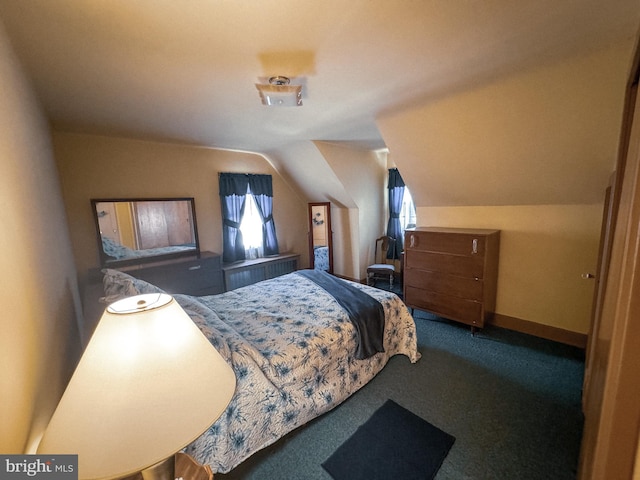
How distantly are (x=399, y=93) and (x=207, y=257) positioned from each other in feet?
10.0

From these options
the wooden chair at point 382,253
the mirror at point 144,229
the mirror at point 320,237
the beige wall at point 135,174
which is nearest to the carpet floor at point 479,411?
the wooden chair at point 382,253

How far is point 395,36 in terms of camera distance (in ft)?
4.32

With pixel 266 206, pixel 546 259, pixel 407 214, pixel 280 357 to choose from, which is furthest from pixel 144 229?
pixel 546 259

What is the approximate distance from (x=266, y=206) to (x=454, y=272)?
3110mm

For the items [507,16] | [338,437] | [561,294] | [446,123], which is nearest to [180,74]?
[507,16]

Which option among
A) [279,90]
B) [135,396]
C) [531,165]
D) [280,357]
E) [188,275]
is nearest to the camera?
[135,396]

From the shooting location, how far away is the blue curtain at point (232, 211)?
392 centimetres

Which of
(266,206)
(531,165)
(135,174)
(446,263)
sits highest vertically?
(135,174)

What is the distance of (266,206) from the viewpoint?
14.5 feet

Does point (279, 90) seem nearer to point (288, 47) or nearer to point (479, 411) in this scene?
point (288, 47)

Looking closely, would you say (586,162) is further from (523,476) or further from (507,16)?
(523,476)

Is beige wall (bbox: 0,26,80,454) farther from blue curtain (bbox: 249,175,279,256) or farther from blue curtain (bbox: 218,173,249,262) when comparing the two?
blue curtain (bbox: 249,175,279,256)

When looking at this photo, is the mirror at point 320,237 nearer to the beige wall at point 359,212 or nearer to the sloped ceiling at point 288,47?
the beige wall at point 359,212

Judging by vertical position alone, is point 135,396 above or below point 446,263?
above
